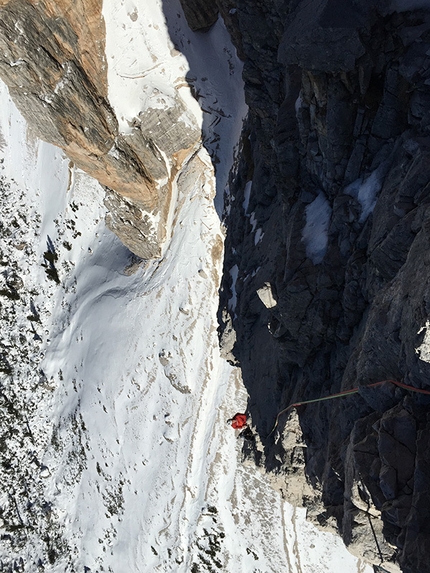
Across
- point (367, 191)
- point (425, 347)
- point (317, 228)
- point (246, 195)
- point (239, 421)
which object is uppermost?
point (246, 195)

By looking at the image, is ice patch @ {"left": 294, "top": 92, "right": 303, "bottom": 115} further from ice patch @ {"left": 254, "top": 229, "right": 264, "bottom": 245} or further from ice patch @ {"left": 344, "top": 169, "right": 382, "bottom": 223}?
ice patch @ {"left": 254, "top": 229, "right": 264, "bottom": 245}

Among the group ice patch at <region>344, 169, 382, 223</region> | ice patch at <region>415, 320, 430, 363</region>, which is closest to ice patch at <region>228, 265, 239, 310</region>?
ice patch at <region>344, 169, 382, 223</region>

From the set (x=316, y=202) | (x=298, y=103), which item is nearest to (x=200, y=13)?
(x=298, y=103)

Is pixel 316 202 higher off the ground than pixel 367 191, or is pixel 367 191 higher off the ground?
pixel 316 202

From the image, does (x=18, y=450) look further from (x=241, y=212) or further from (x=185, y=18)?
(x=185, y=18)

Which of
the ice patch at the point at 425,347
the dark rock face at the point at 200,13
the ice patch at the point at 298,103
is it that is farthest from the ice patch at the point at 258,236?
the ice patch at the point at 425,347

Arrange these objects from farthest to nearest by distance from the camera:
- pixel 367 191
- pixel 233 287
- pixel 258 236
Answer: pixel 233 287, pixel 258 236, pixel 367 191

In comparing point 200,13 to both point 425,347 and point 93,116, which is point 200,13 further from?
point 425,347

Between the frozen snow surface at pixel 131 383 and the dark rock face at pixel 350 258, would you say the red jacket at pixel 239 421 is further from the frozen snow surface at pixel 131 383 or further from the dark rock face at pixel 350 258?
the dark rock face at pixel 350 258
